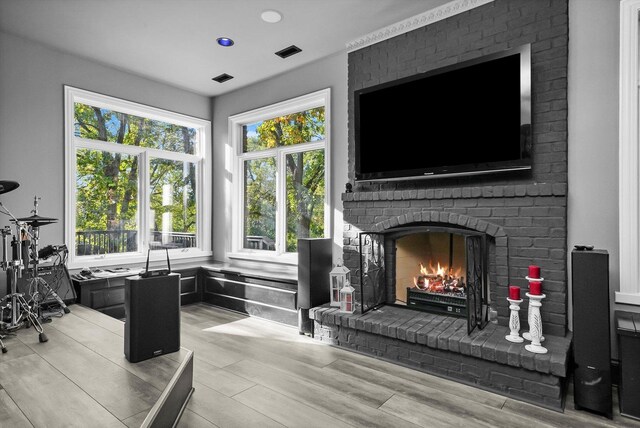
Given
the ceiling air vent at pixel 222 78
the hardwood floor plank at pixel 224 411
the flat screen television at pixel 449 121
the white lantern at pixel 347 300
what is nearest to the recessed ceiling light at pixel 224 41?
the ceiling air vent at pixel 222 78

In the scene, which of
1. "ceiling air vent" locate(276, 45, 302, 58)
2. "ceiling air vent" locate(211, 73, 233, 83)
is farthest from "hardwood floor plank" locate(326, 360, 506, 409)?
"ceiling air vent" locate(211, 73, 233, 83)

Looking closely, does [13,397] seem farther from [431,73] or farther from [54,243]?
[431,73]

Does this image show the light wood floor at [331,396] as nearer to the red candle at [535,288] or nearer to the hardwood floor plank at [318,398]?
the hardwood floor plank at [318,398]

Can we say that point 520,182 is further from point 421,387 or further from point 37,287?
point 37,287

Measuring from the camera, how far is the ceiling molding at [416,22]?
9.61 feet

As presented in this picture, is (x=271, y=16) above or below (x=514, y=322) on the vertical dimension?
above

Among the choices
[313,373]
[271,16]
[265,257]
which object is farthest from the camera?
[265,257]

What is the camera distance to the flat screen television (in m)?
2.63

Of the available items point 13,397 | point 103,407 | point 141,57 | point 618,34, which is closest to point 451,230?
point 618,34

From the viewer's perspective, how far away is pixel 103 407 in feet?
5.47

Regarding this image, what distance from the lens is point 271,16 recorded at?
314 cm

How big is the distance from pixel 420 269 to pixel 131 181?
358cm

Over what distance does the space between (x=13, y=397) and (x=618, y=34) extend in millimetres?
4027

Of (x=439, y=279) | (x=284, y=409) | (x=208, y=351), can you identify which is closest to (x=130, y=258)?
(x=208, y=351)
